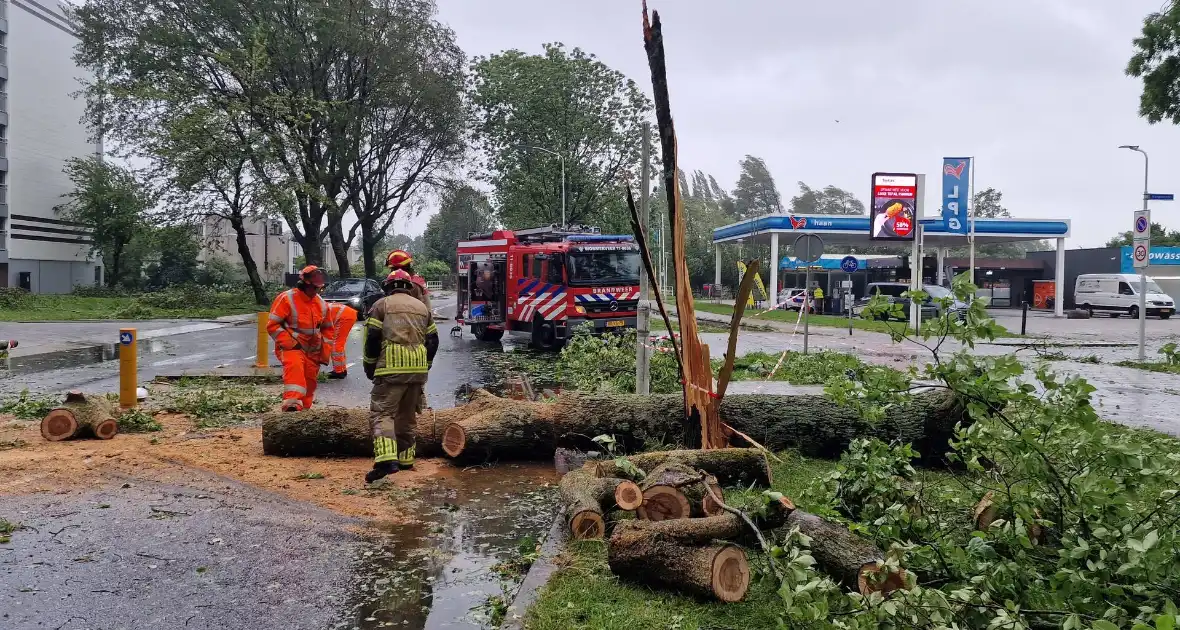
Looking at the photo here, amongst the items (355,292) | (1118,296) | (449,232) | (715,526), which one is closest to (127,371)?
(715,526)

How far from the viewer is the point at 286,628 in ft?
13.4

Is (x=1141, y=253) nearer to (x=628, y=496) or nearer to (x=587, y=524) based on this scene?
(x=628, y=496)

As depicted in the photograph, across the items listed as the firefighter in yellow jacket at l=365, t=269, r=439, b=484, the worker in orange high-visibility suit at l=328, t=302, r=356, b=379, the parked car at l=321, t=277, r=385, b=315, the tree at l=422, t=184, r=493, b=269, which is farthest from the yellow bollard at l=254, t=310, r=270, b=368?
the tree at l=422, t=184, r=493, b=269

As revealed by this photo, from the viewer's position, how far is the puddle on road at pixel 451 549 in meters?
4.32

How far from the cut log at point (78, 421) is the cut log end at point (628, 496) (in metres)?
5.35

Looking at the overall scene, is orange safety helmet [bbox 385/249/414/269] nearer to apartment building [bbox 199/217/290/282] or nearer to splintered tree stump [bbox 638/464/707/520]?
splintered tree stump [bbox 638/464/707/520]

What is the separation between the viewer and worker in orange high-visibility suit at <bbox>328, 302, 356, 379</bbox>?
1064cm

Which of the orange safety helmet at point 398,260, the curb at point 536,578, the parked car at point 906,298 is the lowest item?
the curb at point 536,578

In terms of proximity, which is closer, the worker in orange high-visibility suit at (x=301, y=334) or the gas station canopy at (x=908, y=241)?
the worker in orange high-visibility suit at (x=301, y=334)

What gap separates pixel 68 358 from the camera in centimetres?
1652

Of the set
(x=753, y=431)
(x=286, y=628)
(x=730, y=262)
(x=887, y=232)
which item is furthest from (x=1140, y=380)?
(x=730, y=262)

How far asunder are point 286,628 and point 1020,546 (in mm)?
3284

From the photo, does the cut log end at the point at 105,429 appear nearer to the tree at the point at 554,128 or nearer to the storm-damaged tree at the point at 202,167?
the storm-damaged tree at the point at 202,167

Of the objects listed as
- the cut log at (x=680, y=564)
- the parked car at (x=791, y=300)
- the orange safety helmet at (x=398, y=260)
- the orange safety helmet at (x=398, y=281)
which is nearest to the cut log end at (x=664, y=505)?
the cut log at (x=680, y=564)
